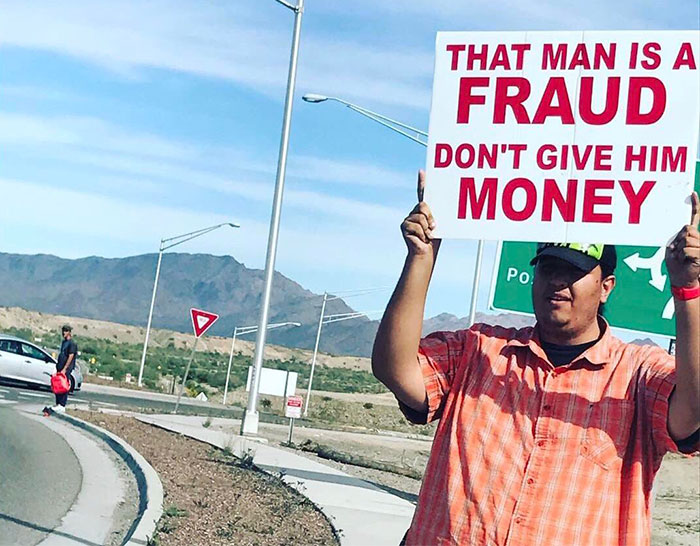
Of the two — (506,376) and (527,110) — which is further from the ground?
(527,110)

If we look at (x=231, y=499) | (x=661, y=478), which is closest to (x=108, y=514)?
(x=231, y=499)

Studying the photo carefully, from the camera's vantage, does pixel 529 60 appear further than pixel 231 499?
No

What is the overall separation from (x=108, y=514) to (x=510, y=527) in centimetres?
776

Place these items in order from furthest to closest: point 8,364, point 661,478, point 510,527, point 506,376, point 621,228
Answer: point 8,364, point 661,478, point 621,228, point 506,376, point 510,527

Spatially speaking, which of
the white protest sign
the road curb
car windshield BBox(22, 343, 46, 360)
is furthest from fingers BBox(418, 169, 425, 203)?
car windshield BBox(22, 343, 46, 360)

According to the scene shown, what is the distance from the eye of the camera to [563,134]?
12.7ft

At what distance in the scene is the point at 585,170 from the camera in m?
3.81

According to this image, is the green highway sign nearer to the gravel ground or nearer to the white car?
the gravel ground

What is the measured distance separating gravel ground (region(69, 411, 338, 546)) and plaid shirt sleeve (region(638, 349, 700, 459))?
6.00 meters

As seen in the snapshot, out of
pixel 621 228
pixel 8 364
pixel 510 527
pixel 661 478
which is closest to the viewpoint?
pixel 510 527

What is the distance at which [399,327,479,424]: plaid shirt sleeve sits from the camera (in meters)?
3.57

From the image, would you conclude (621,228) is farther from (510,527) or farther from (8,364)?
(8,364)

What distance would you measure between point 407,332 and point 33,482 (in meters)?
9.35

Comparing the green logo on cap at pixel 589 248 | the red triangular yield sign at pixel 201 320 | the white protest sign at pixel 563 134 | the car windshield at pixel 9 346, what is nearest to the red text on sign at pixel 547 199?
the white protest sign at pixel 563 134
